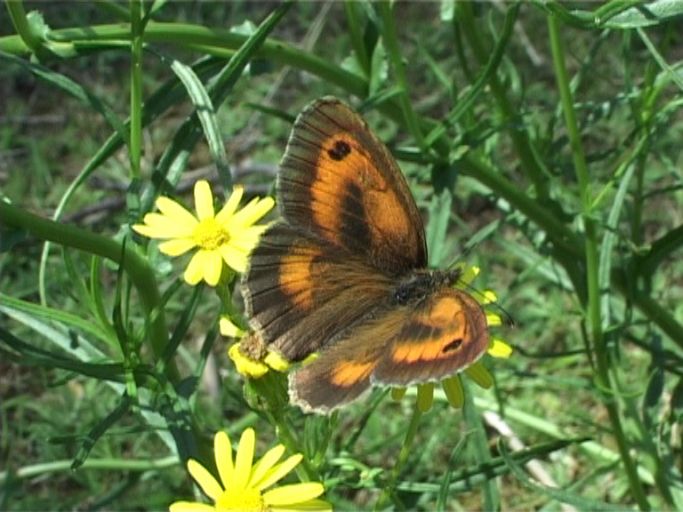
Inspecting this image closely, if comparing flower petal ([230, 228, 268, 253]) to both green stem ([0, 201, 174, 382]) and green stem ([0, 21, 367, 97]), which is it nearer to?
green stem ([0, 201, 174, 382])

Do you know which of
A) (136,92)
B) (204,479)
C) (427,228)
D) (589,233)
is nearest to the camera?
(204,479)

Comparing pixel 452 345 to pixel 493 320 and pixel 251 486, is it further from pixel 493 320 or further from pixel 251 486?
pixel 251 486

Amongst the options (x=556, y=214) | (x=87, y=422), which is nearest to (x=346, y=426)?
(x=87, y=422)

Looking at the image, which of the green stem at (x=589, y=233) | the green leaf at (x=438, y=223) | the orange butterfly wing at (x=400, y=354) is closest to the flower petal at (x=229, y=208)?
the orange butterfly wing at (x=400, y=354)

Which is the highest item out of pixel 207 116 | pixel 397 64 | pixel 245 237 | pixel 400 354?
pixel 397 64

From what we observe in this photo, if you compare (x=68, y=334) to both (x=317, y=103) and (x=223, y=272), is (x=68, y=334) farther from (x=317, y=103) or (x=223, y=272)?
(x=317, y=103)

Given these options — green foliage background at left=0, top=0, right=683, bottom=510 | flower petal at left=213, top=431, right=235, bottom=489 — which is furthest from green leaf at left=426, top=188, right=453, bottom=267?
flower petal at left=213, top=431, right=235, bottom=489

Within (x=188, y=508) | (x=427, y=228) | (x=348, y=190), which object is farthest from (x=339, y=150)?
(x=427, y=228)

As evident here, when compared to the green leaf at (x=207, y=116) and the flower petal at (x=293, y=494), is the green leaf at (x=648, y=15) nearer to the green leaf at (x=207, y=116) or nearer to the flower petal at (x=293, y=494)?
the green leaf at (x=207, y=116)
